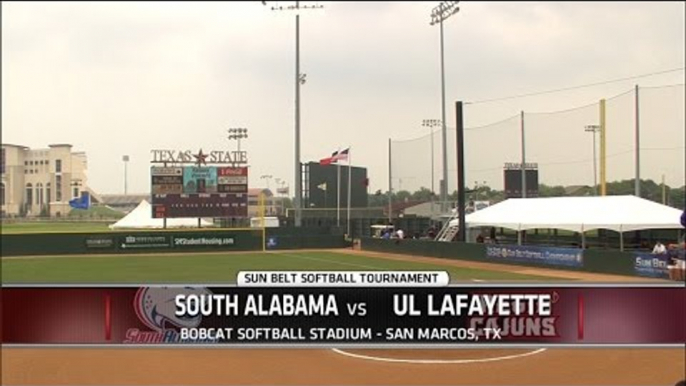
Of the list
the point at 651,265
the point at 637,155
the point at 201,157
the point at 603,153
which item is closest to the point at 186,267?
the point at 201,157

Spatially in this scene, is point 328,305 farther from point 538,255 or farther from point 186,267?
point 186,267

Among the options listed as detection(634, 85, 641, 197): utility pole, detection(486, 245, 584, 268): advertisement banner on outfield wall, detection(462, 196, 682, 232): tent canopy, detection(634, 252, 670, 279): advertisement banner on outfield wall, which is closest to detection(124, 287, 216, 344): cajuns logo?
detection(634, 252, 670, 279): advertisement banner on outfield wall

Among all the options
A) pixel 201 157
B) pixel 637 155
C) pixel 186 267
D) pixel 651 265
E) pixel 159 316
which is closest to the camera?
pixel 159 316

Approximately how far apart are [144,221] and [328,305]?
29.8 meters

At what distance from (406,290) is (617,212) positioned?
16806 mm

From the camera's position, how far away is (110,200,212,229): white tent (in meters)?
34.2

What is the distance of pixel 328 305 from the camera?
8.21 m

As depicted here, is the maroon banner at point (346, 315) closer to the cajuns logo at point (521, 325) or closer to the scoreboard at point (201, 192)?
the cajuns logo at point (521, 325)

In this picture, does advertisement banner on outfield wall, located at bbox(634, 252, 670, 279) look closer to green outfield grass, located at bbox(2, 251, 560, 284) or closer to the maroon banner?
green outfield grass, located at bbox(2, 251, 560, 284)

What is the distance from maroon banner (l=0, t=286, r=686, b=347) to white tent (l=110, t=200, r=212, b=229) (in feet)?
83.8

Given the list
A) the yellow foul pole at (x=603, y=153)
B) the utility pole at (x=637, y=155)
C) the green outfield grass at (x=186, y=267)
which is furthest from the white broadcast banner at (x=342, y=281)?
the utility pole at (x=637, y=155)

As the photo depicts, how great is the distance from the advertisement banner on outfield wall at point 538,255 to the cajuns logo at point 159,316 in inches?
656

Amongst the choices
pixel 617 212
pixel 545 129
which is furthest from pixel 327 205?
pixel 617 212

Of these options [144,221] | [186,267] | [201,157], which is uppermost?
[201,157]
